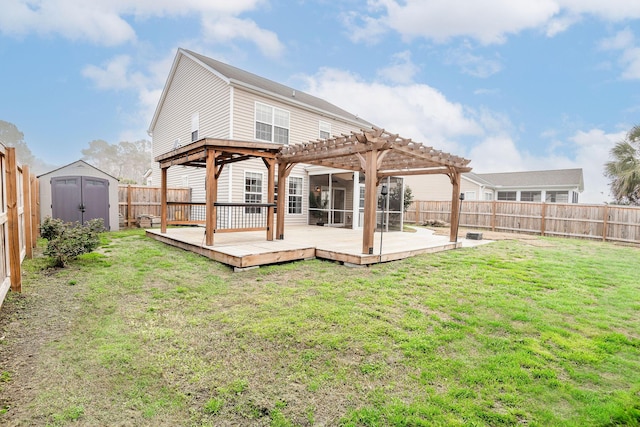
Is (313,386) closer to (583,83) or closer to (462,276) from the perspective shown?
(462,276)

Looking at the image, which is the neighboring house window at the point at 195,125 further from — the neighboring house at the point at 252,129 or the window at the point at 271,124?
the window at the point at 271,124

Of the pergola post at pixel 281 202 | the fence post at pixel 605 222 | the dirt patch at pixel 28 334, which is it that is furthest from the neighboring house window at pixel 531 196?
the dirt patch at pixel 28 334

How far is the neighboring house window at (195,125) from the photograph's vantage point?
1331 cm

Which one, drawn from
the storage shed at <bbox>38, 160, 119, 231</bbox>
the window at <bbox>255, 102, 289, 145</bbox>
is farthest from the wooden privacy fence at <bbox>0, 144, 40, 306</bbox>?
the window at <bbox>255, 102, 289, 145</bbox>

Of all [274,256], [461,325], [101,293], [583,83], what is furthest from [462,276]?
[583,83]

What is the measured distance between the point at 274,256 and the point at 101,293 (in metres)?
2.85

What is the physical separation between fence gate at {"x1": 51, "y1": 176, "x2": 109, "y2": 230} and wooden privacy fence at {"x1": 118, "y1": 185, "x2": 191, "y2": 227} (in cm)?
138

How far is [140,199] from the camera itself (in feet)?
43.1

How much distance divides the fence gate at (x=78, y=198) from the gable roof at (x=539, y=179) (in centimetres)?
2302

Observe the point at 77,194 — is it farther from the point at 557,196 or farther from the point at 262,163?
the point at 557,196

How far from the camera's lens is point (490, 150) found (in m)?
24.8

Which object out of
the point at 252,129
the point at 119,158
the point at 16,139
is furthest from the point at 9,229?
the point at 16,139

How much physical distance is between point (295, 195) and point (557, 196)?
20909 mm

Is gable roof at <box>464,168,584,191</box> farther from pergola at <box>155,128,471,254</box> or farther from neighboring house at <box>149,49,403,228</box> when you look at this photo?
pergola at <box>155,128,471,254</box>
